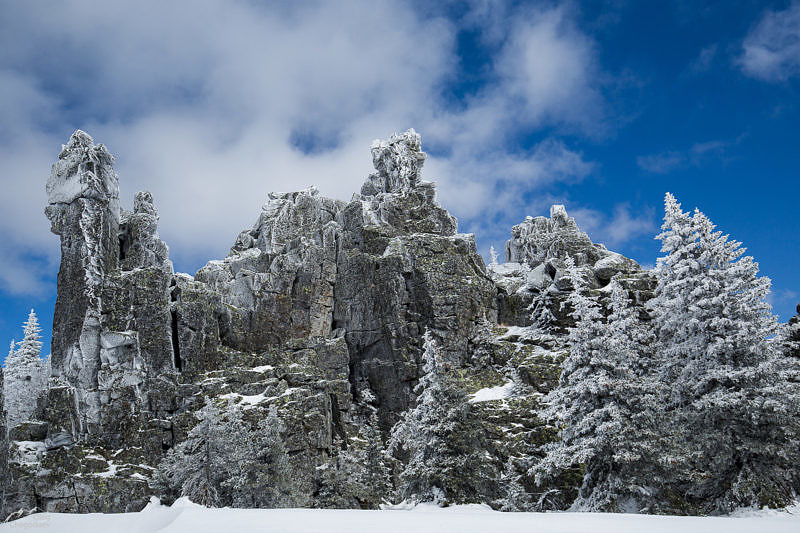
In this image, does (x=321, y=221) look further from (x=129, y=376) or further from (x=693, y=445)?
(x=693, y=445)

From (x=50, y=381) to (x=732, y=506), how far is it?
44.6 meters

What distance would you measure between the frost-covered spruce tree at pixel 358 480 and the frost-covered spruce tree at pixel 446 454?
715 centimetres

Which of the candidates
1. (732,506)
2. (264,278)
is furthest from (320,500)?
(264,278)

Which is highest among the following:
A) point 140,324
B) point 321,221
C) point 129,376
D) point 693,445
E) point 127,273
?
point 321,221

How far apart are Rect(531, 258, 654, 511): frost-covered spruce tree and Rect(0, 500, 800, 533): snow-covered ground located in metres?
9.21

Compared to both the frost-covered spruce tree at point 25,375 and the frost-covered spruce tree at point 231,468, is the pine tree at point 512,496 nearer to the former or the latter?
the frost-covered spruce tree at point 231,468

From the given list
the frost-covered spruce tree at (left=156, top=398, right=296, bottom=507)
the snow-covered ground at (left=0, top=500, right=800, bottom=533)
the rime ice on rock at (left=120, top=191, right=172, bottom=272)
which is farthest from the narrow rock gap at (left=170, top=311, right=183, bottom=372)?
the snow-covered ground at (left=0, top=500, right=800, bottom=533)

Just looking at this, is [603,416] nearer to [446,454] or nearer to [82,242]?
[446,454]

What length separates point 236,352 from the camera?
144 feet

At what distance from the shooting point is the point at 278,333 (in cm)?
4822

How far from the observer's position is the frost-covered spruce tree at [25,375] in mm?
49625

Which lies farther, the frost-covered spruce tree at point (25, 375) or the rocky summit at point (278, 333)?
the frost-covered spruce tree at point (25, 375)

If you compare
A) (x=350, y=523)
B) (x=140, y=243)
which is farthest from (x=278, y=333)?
(x=350, y=523)

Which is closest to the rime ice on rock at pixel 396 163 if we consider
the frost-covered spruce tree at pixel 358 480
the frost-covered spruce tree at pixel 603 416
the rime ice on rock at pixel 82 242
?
the rime ice on rock at pixel 82 242
